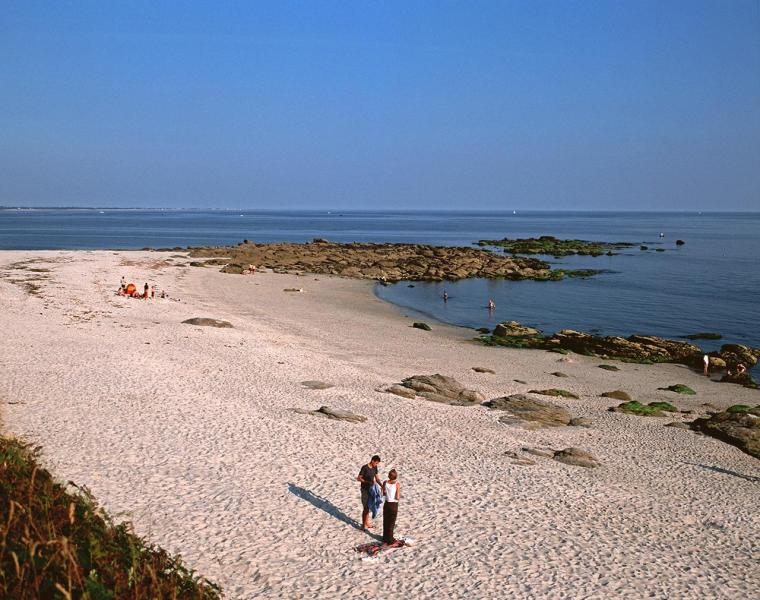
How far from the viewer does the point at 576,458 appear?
20453mm

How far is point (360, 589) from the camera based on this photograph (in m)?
12.4

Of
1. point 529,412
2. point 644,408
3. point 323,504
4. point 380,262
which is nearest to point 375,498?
point 323,504

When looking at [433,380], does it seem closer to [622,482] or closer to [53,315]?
[622,482]

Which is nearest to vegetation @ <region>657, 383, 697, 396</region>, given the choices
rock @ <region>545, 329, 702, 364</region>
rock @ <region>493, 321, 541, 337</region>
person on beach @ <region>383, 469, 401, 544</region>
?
rock @ <region>545, 329, 702, 364</region>

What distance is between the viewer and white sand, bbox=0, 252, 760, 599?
44.1 feet

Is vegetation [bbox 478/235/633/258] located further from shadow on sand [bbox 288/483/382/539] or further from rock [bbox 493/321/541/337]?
shadow on sand [bbox 288/483/382/539]

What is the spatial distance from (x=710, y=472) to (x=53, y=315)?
34.8 meters

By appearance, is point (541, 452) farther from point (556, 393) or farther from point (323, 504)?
point (323, 504)

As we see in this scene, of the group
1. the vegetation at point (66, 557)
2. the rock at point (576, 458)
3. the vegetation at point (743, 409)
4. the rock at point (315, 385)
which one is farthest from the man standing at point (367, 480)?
the vegetation at point (743, 409)

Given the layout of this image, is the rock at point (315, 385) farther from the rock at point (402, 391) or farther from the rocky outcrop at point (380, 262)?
the rocky outcrop at point (380, 262)

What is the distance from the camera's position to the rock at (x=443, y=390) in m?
26.4

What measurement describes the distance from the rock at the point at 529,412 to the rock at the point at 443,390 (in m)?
0.82

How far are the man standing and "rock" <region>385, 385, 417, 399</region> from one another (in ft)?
38.5

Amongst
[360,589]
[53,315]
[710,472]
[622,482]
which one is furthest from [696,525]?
[53,315]
